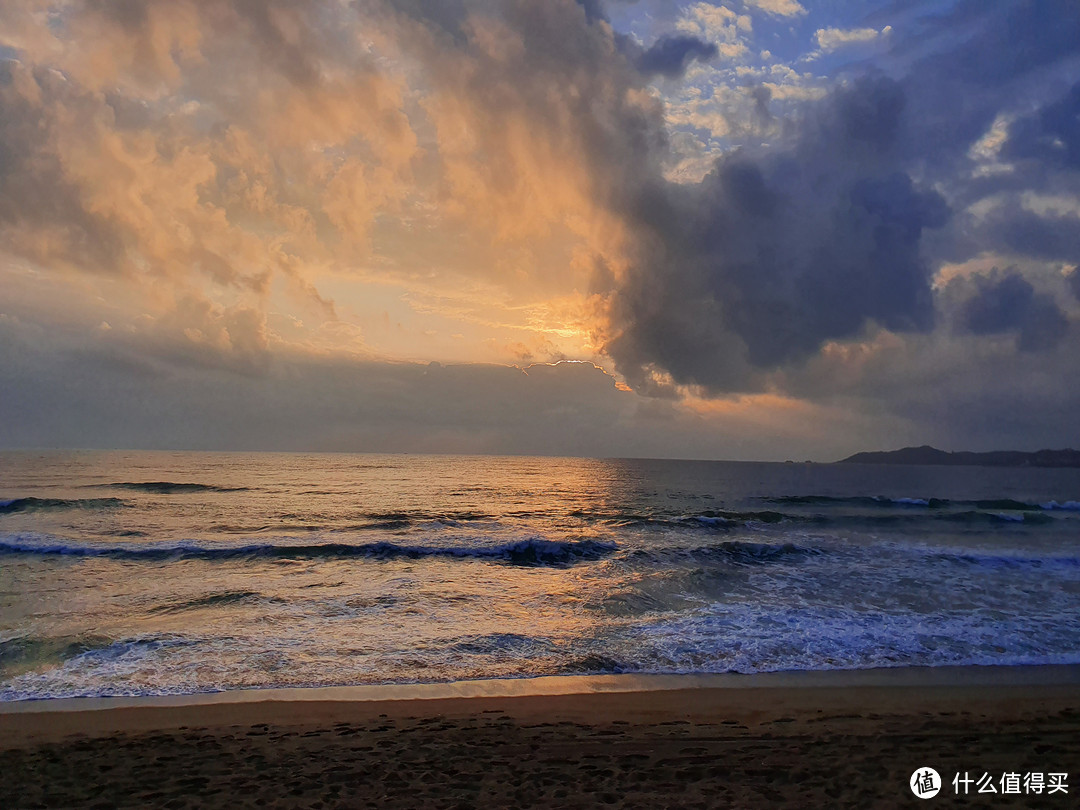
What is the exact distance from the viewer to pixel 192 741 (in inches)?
318

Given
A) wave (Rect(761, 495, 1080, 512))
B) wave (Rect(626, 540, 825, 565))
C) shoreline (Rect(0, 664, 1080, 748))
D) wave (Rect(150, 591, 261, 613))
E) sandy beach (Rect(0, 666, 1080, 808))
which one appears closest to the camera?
sandy beach (Rect(0, 666, 1080, 808))

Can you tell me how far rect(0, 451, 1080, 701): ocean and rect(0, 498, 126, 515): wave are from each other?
27 cm

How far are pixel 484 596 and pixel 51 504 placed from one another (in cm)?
3714

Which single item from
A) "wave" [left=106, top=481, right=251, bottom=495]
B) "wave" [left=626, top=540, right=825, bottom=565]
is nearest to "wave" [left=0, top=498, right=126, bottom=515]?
"wave" [left=106, top=481, right=251, bottom=495]

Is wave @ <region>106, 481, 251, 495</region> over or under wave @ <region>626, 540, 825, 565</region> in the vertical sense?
over

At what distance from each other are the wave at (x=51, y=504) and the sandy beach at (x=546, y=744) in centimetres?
3583

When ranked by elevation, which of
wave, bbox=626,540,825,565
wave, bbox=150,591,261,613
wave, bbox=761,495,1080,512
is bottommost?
wave, bbox=761,495,1080,512

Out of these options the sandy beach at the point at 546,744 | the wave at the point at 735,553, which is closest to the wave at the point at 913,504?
the wave at the point at 735,553

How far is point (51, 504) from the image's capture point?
38875 millimetres

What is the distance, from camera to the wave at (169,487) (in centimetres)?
5075

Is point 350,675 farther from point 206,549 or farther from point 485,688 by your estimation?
point 206,549

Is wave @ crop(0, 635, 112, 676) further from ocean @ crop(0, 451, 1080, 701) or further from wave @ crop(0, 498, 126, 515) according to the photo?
wave @ crop(0, 498, 126, 515)

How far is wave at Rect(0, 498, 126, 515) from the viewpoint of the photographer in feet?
122

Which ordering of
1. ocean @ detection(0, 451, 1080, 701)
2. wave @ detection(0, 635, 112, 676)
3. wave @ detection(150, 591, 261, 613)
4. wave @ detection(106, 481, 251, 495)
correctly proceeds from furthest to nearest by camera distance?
wave @ detection(106, 481, 251, 495) → wave @ detection(150, 591, 261, 613) → ocean @ detection(0, 451, 1080, 701) → wave @ detection(0, 635, 112, 676)
